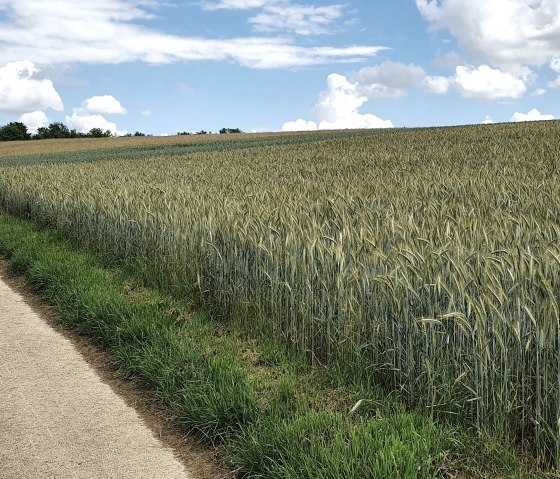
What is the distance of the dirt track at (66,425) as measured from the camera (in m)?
4.16

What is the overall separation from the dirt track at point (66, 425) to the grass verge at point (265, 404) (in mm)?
331

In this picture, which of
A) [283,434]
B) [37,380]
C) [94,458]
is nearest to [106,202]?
[37,380]

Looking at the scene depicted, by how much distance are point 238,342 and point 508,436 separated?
278 centimetres

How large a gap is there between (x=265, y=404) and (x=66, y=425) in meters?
1.58

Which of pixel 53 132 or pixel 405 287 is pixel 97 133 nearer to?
pixel 53 132

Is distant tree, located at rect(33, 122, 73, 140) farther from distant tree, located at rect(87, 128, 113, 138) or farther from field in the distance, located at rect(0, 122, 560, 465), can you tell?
field in the distance, located at rect(0, 122, 560, 465)

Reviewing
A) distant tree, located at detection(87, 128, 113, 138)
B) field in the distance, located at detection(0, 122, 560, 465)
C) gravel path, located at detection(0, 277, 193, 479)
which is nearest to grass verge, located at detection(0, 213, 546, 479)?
field in the distance, located at detection(0, 122, 560, 465)

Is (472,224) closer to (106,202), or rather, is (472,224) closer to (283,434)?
(283,434)

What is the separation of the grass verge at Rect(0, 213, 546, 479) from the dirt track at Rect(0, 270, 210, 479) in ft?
1.09

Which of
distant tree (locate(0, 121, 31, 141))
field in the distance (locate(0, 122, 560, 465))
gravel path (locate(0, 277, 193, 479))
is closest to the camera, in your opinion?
field in the distance (locate(0, 122, 560, 465))

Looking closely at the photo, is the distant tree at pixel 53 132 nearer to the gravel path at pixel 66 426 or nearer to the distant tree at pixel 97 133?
the distant tree at pixel 97 133

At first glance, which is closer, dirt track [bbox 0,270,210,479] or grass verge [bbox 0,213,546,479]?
grass verge [bbox 0,213,546,479]

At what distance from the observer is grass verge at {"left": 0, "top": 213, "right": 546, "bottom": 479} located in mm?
3551

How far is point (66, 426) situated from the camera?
15.7 ft
